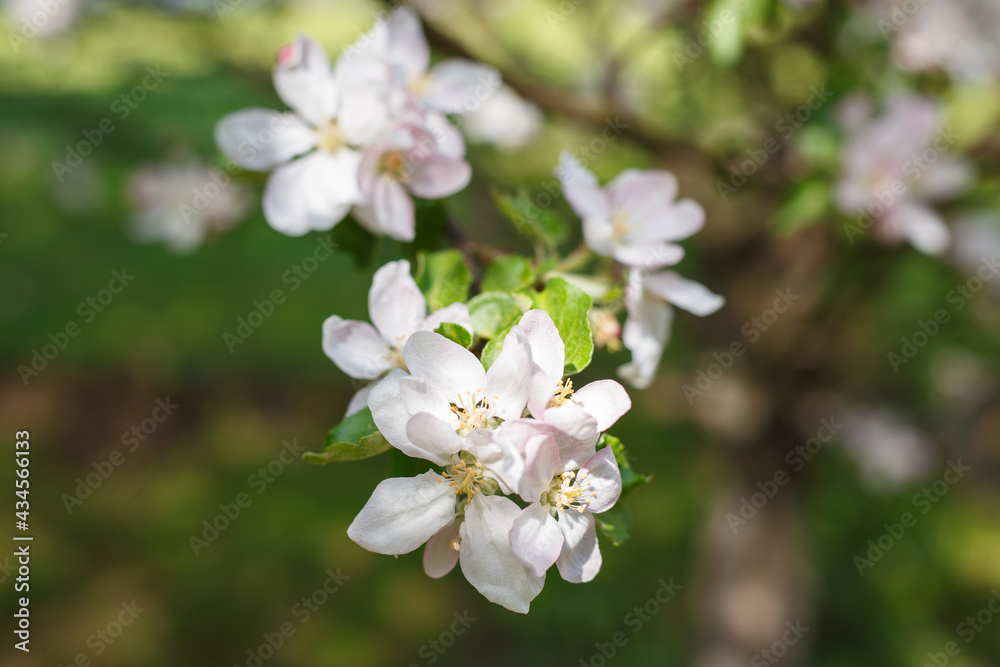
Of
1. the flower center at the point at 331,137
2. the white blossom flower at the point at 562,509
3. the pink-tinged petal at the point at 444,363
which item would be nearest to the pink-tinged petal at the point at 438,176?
the flower center at the point at 331,137

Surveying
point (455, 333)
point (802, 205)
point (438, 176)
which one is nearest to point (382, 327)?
point (455, 333)

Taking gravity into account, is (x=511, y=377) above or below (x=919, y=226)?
above

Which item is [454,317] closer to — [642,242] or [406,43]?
[642,242]

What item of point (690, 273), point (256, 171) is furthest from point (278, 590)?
point (256, 171)

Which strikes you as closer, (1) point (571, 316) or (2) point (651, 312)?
(1) point (571, 316)

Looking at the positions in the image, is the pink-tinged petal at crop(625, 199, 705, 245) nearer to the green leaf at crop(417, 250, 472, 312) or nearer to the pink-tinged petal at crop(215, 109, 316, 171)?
the green leaf at crop(417, 250, 472, 312)

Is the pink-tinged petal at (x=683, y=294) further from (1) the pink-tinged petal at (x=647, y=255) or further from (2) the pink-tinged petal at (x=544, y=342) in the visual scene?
(2) the pink-tinged petal at (x=544, y=342)
